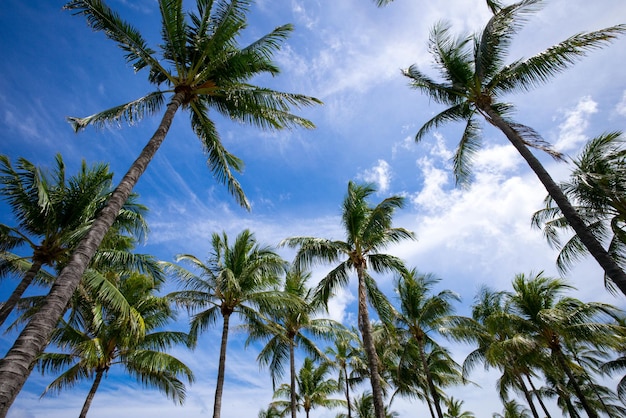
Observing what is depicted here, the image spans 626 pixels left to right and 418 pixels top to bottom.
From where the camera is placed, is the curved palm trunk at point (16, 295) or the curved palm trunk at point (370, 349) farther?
the curved palm trunk at point (370, 349)

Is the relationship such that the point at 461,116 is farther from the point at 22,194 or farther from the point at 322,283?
the point at 22,194

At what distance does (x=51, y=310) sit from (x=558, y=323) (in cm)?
1627

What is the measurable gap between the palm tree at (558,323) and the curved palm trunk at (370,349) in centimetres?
682

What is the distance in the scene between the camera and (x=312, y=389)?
2645 cm

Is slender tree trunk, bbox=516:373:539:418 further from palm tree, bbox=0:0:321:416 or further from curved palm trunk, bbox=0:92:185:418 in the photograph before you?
curved palm trunk, bbox=0:92:185:418

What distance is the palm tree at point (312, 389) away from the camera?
85.5ft

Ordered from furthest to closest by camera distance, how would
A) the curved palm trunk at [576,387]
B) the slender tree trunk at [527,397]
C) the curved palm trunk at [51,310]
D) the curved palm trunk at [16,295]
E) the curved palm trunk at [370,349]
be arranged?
the slender tree trunk at [527,397] < the curved palm trunk at [576,387] < the curved palm trunk at [370,349] < the curved palm trunk at [16,295] < the curved palm trunk at [51,310]

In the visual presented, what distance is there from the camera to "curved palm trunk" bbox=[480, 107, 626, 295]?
6.52m

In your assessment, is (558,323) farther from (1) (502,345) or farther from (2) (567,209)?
(2) (567,209)

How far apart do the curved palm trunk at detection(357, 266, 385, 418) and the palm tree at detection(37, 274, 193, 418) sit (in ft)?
23.8

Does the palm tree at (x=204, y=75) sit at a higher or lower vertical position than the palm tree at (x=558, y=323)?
higher

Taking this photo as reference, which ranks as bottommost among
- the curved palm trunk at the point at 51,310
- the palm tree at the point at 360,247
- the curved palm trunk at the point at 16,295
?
the curved palm trunk at the point at 51,310

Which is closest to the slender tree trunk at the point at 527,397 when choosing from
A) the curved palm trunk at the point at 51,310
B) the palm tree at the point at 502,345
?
the palm tree at the point at 502,345

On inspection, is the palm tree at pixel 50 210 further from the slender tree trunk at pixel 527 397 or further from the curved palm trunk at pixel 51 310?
the slender tree trunk at pixel 527 397
